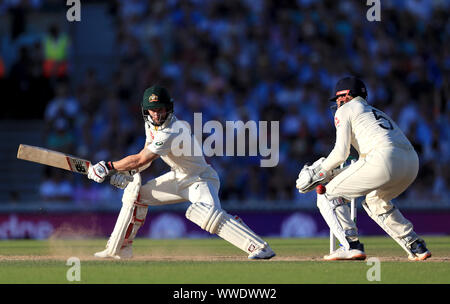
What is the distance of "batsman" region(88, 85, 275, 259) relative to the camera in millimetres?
8898

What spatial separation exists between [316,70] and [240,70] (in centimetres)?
150

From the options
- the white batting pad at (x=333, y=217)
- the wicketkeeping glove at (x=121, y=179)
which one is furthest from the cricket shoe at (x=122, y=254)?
the white batting pad at (x=333, y=217)

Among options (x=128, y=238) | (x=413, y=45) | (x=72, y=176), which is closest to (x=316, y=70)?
(x=413, y=45)

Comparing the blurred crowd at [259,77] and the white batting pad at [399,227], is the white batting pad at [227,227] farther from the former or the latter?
the blurred crowd at [259,77]

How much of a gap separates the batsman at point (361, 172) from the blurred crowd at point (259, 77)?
6.33 m

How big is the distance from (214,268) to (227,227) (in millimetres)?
799

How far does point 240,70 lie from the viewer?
57.4 ft

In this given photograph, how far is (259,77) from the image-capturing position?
1744 centimetres

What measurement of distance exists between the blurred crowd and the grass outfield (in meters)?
5.15

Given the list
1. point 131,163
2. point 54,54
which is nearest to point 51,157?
point 131,163

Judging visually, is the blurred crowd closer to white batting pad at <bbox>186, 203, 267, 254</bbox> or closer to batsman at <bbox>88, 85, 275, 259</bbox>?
batsman at <bbox>88, 85, 275, 259</bbox>

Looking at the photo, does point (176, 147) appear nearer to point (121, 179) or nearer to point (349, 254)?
point (121, 179)

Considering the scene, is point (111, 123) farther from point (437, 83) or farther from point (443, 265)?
point (443, 265)

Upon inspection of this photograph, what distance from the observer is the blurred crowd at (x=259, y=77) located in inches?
631
